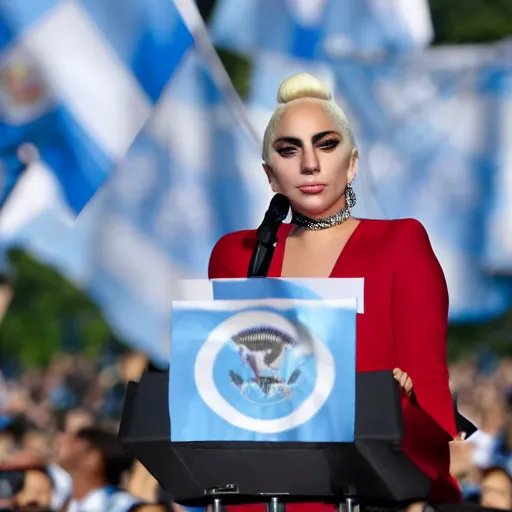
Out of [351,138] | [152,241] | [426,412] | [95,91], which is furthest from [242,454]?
[152,241]

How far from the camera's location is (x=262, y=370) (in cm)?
367

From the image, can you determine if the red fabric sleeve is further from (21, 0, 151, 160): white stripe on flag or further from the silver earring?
(21, 0, 151, 160): white stripe on flag

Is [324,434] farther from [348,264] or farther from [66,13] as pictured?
[66,13]

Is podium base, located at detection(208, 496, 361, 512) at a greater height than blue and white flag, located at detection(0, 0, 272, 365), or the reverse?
blue and white flag, located at detection(0, 0, 272, 365)

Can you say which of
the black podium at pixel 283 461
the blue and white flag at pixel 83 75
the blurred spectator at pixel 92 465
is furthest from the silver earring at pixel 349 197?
the blue and white flag at pixel 83 75

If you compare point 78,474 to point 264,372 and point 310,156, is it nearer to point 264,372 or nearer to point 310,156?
point 310,156

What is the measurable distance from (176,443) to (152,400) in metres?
0.11

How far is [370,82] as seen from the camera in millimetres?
13766

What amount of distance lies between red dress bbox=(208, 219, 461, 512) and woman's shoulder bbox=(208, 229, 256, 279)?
4.5 inches

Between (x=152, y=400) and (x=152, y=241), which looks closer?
A: (x=152, y=400)

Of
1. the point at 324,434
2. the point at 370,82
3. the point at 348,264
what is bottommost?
the point at 324,434

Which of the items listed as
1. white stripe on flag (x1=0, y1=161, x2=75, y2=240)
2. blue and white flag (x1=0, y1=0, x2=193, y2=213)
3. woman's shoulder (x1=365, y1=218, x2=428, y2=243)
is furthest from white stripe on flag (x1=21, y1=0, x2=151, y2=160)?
woman's shoulder (x1=365, y1=218, x2=428, y2=243)

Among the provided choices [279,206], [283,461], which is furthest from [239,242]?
[283,461]

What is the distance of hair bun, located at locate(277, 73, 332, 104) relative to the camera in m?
4.19
